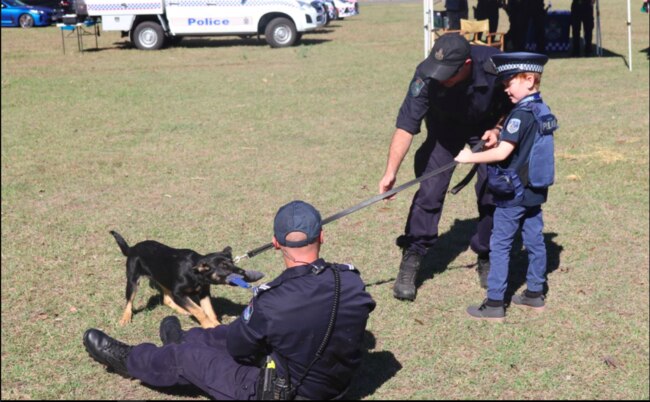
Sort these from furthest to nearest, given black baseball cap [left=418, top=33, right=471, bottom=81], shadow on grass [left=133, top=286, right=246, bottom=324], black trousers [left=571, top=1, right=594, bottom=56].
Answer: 1. black trousers [left=571, top=1, right=594, bottom=56]
2. shadow on grass [left=133, top=286, right=246, bottom=324]
3. black baseball cap [left=418, top=33, right=471, bottom=81]

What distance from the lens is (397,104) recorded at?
1370 cm

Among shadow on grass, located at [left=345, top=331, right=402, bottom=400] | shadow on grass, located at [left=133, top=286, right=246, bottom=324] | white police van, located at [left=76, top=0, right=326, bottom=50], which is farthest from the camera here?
white police van, located at [left=76, top=0, right=326, bottom=50]

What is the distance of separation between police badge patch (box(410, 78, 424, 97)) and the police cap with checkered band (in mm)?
490

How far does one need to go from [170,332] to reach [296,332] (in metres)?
1.24

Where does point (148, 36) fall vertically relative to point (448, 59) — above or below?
above

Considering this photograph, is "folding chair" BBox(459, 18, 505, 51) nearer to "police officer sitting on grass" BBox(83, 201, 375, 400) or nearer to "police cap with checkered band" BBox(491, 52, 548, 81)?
"police cap with checkered band" BBox(491, 52, 548, 81)

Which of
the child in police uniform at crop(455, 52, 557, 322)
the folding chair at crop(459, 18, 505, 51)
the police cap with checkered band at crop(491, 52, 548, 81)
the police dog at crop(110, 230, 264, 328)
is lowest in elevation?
the police dog at crop(110, 230, 264, 328)

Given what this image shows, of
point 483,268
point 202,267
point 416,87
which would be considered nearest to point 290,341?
point 202,267

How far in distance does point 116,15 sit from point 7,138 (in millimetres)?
11506

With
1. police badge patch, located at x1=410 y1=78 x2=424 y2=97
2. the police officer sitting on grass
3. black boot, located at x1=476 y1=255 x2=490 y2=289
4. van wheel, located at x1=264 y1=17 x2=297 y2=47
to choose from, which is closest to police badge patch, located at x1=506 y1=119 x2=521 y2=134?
police badge patch, located at x1=410 y1=78 x2=424 y2=97

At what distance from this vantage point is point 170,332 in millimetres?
4789

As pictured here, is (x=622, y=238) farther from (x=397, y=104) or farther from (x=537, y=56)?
(x=397, y=104)

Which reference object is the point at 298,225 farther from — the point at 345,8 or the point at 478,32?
the point at 345,8

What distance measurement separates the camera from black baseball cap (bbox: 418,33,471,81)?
5.20 m
